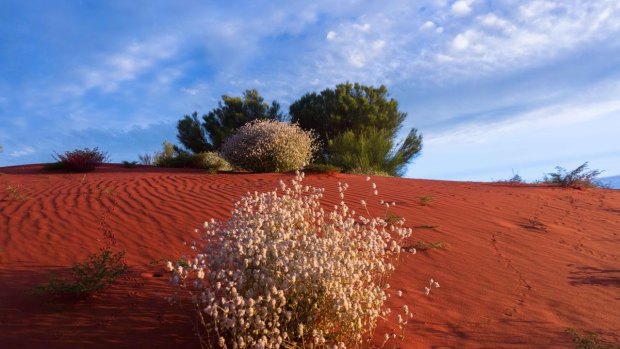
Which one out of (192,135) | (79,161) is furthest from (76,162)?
(192,135)

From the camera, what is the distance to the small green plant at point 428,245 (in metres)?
7.07

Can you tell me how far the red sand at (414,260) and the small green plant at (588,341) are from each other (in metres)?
0.10

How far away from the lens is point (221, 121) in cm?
2759

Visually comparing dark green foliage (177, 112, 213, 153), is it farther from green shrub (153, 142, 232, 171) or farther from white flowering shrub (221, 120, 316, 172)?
white flowering shrub (221, 120, 316, 172)

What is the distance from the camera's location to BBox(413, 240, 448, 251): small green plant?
7.07m

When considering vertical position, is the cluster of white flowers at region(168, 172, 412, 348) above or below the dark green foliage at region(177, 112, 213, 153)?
below

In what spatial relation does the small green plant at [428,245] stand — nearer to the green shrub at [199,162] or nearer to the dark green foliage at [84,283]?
the dark green foliage at [84,283]

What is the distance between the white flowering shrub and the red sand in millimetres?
3145

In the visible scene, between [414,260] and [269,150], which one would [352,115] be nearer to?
[269,150]

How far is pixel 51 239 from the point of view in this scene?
7652 millimetres

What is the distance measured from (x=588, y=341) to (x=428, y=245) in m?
2.87

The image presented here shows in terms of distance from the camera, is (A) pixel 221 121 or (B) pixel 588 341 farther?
(A) pixel 221 121

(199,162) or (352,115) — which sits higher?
(352,115)

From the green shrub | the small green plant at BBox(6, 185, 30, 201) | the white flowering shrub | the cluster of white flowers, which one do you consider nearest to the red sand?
the small green plant at BBox(6, 185, 30, 201)
